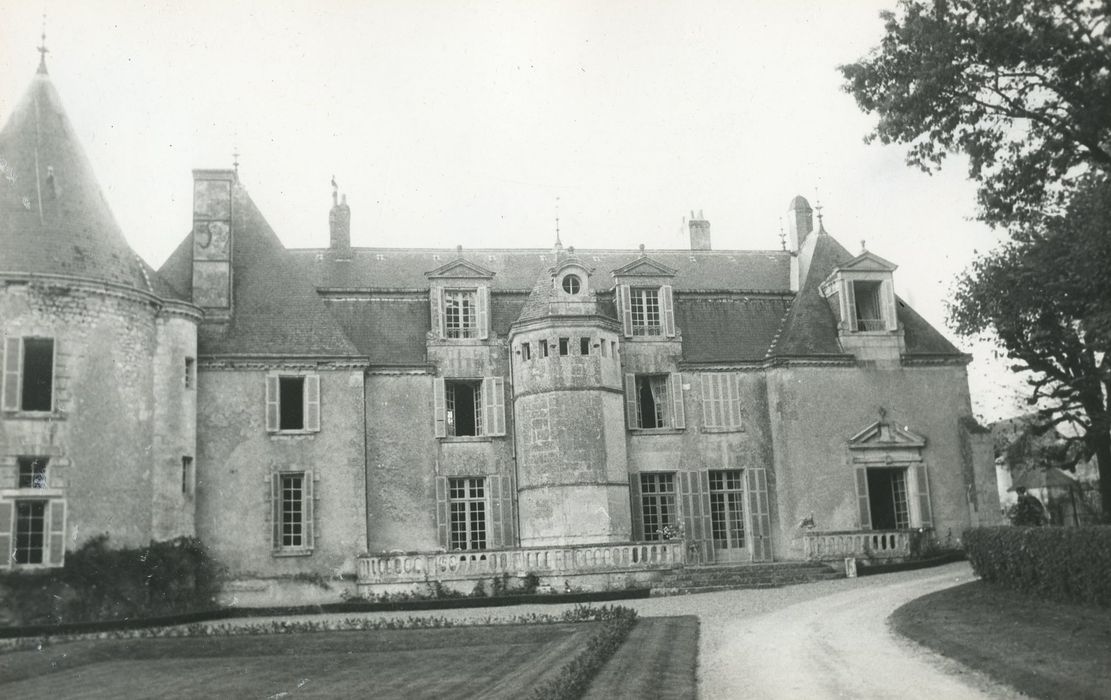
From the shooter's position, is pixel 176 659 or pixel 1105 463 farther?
pixel 1105 463

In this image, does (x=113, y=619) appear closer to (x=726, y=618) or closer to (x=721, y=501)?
(x=726, y=618)

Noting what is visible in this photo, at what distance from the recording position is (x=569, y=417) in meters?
24.8

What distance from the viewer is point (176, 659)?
48.9 feet

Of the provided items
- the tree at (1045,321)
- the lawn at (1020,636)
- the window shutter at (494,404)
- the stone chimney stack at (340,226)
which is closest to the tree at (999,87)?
the tree at (1045,321)

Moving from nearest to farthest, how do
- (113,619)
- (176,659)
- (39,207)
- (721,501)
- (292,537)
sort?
1. (176,659)
2. (113,619)
3. (39,207)
4. (292,537)
5. (721,501)

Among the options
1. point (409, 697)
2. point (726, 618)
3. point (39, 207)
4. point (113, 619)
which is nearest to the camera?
point (409, 697)

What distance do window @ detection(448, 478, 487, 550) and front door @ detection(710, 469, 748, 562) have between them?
5.88 m

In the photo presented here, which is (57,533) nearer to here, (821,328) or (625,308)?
(625,308)

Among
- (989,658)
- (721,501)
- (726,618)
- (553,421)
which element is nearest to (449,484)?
(553,421)

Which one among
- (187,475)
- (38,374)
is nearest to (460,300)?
(187,475)

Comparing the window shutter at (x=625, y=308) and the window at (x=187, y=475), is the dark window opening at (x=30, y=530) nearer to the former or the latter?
the window at (x=187, y=475)

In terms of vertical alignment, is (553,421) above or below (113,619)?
above

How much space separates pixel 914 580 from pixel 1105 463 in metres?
7.78

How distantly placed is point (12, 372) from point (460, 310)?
10.5 m
